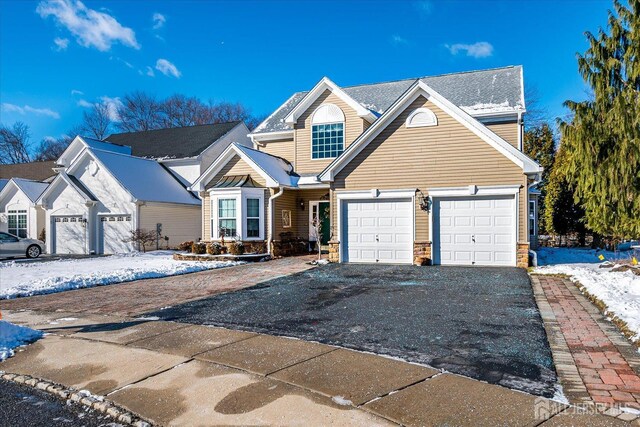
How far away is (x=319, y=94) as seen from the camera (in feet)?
62.4

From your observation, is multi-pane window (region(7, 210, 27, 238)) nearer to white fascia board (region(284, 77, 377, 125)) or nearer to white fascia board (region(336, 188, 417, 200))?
white fascia board (region(284, 77, 377, 125))

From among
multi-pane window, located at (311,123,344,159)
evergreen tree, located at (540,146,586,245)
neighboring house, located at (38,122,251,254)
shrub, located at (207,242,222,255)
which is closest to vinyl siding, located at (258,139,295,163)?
multi-pane window, located at (311,123,344,159)

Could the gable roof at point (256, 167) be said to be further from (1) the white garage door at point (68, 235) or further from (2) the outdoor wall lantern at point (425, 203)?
(1) the white garage door at point (68, 235)

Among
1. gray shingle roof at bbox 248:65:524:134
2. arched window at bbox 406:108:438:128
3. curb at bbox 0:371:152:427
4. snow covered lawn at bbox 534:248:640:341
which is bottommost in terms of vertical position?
curb at bbox 0:371:152:427

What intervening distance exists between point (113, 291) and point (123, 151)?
65.8 feet

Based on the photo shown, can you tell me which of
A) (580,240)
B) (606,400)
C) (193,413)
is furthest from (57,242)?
(580,240)

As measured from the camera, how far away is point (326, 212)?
19.1 metres

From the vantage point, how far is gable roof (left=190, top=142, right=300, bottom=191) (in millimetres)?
17703

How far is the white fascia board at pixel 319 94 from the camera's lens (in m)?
18.2

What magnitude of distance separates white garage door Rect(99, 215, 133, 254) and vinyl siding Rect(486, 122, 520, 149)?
17.8 meters

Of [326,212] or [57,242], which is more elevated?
[326,212]

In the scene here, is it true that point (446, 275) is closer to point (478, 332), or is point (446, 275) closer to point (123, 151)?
point (478, 332)

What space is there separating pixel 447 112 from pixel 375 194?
135 inches

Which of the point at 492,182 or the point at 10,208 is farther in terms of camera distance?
the point at 10,208
